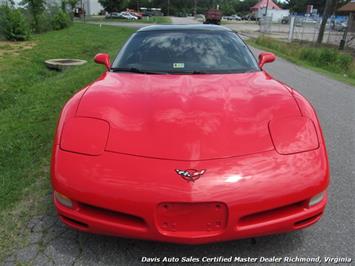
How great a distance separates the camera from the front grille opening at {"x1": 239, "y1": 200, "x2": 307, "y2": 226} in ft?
6.56

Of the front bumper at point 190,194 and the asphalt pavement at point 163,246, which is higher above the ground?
the front bumper at point 190,194

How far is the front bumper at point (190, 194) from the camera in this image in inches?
75.3

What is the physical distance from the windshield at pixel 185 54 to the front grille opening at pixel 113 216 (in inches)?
59.8

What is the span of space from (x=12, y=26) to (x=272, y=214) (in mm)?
15838

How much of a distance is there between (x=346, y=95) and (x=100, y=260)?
6.70 m

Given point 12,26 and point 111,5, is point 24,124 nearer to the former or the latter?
point 12,26

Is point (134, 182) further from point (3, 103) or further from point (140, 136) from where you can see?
point (3, 103)

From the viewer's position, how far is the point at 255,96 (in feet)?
8.75

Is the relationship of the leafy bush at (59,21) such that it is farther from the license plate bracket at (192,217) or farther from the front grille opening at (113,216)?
the license plate bracket at (192,217)

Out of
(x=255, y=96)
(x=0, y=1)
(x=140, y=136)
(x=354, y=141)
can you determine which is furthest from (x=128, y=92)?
(x=0, y=1)

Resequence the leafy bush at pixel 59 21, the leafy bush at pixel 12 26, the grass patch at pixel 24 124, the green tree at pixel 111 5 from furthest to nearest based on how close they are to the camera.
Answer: the green tree at pixel 111 5 < the leafy bush at pixel 59 21 < the leafy bush at pixel 12 26 < the grass patch at pixel 24 124

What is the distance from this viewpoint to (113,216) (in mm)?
2041

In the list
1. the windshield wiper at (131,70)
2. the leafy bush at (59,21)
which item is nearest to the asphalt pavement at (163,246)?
the windshield wiper at (131,70)

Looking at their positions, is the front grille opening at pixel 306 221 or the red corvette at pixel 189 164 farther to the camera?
the front grille opening at pixel 306 221
